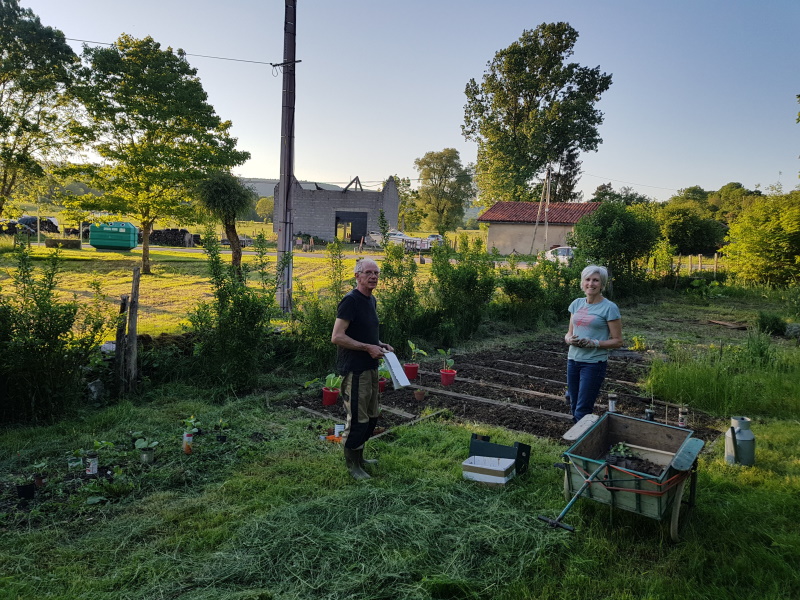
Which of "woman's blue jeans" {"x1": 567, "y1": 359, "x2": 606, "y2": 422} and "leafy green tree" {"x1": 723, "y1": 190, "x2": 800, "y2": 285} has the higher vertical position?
"leafy green tree" {"x1": 723, "y1": 190, "x2": 800, "y2": 285}

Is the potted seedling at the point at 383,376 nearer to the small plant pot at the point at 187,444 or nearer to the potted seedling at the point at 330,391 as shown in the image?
the potted seedling at the point at 330,391

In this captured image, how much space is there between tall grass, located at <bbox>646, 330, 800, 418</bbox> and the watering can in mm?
1574

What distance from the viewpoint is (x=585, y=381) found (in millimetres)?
4418

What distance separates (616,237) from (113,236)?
22.9m

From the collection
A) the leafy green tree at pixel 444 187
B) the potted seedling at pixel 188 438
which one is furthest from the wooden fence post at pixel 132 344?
the leafy green tree at pixel 444 187

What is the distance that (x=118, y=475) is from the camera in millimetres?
3906

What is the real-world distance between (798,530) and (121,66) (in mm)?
19966

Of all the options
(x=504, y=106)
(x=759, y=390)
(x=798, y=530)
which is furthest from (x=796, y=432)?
(x=504, y=106)

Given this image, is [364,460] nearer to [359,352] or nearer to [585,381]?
[359,352]

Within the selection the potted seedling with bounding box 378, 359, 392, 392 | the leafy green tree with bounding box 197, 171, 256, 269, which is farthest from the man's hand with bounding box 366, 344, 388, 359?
the leafy green tree with bounding box 197, 171, 256, 269

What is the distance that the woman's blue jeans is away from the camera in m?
4.38

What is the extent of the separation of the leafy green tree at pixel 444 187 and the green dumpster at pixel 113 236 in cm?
3796

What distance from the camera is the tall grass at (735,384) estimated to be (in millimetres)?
5859

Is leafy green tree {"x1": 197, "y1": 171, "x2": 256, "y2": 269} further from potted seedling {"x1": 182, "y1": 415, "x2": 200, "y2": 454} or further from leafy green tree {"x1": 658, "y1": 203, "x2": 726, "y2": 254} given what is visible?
leafy green tree {"x1": 658, "y1": 203, "x2": 726, "y2": 254}
